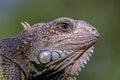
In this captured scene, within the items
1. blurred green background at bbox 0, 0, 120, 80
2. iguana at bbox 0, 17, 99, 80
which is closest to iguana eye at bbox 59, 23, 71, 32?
iguana at bbox 0, 17, 99, 80

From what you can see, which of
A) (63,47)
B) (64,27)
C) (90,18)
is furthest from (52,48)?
(90,18)

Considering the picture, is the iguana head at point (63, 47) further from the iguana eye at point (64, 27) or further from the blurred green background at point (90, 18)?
the blurred green background at point (90, 18)

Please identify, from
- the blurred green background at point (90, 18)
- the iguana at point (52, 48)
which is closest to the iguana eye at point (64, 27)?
the iguana at point (52, 48)

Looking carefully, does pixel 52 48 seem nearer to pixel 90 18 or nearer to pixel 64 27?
pixel 64 27

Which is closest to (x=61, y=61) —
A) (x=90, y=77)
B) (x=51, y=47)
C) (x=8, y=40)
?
(x=51, y=47)

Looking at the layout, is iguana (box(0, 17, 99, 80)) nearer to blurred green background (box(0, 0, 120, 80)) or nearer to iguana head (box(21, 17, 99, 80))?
iguana head (box(21, 17, 99, 80))

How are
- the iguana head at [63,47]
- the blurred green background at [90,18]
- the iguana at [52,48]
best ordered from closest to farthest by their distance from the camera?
the iguana at [52,48]
the iguana head at [63,47]
the blurred green background at [90,18]
